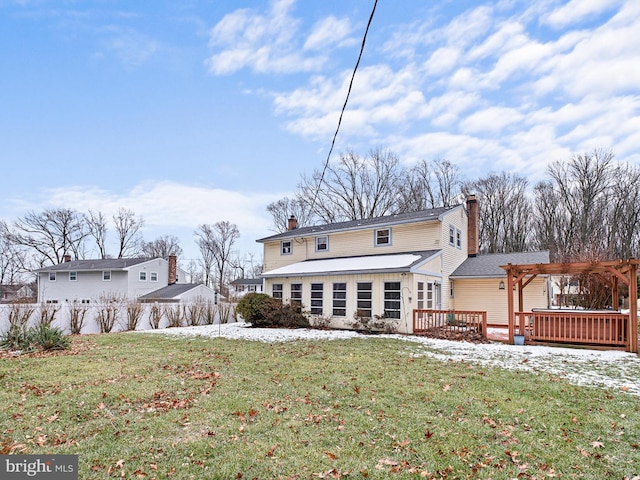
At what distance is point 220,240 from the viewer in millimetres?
52469

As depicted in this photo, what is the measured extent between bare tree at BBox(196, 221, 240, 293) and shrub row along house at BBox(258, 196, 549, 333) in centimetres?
3302

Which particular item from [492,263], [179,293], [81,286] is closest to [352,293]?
[492,263]

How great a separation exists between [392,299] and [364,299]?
134 cm

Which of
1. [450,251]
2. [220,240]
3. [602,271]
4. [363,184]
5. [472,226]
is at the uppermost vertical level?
[363,184]

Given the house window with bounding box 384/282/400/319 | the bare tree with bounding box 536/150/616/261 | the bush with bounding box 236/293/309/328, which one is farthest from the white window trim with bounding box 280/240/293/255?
the bare tree with bounding box 536/150/616/261

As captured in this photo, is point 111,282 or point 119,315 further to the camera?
point 111,282

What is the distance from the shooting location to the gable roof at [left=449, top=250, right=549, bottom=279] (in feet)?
57.4

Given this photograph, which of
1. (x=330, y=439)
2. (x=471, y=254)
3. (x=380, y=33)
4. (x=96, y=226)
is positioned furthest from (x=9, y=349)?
(x=96, y=226)

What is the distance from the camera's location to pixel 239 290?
49.0 m

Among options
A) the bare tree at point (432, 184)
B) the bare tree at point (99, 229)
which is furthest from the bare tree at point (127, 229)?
the bare tree at point (432, 184)

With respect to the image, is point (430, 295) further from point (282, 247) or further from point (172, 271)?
point (172, 271)

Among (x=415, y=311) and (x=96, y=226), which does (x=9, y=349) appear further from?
(x=96, y=226)

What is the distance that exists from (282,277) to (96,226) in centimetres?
4020

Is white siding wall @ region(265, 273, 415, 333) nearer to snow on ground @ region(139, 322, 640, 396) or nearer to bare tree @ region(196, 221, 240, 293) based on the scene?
snow on ground @ region(139, 322, 640, 396)
